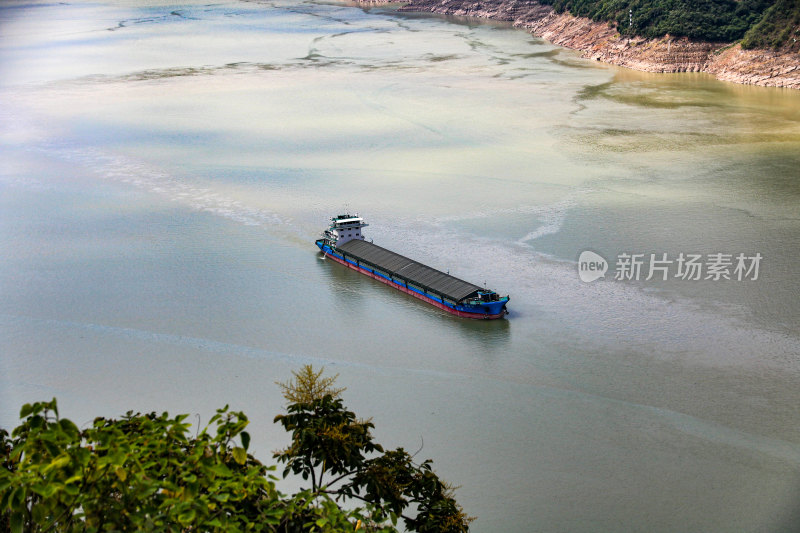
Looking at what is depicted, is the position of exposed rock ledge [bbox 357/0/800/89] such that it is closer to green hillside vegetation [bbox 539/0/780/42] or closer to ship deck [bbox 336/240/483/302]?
green hillside vegetation [bbox 539/0/780/42]

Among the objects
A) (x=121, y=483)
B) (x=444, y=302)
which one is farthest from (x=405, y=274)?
(x=121, y=483)

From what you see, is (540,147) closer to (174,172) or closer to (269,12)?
(174,172)

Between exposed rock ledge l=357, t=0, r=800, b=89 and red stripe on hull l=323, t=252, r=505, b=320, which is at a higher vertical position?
exposed rock ledge l=357, t=0, r=800, b=89

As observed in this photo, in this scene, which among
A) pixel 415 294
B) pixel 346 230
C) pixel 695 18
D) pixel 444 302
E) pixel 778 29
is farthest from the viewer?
pixel 695 18

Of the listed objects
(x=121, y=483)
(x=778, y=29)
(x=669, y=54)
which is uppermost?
(x=669, y=54)

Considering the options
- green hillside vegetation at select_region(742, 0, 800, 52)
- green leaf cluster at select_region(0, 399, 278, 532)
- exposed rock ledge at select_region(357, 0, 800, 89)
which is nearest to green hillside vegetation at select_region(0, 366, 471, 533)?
green leaf cluster at select_region(0, 399, 278, 532)

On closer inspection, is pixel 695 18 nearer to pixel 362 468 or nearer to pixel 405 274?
pixel 405 274
